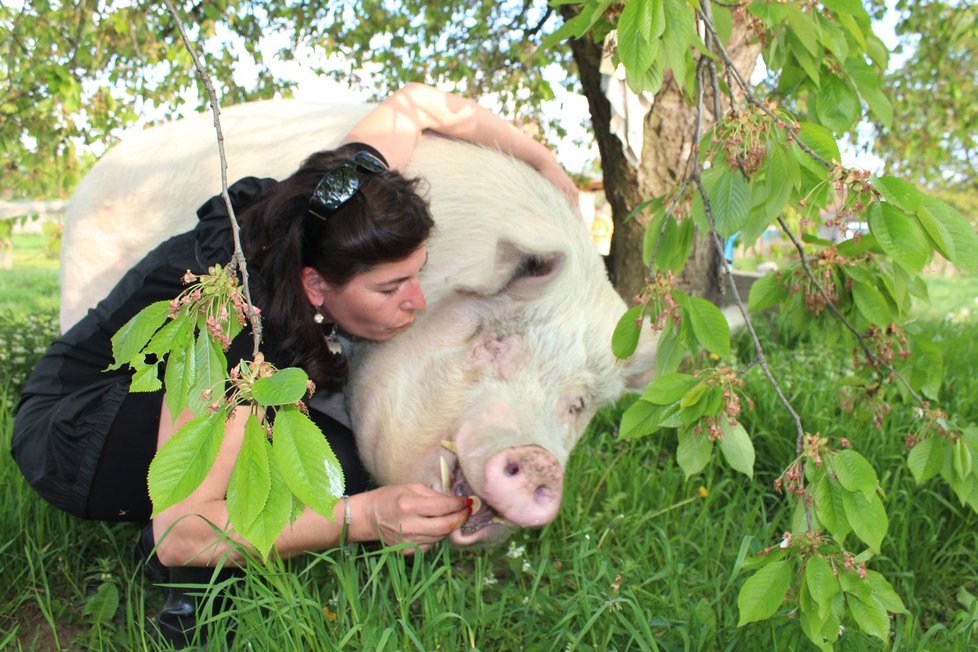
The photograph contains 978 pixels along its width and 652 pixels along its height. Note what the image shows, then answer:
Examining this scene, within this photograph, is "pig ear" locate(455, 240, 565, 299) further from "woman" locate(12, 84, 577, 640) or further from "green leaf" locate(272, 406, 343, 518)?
"green leaf" locate(272, 406, 343, 518)

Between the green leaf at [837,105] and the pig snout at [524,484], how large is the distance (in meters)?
1.14

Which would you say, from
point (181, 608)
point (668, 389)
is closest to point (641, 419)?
point (668, 389)

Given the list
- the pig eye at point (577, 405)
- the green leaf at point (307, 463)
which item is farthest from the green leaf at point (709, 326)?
the pig eye at point (577, 405)

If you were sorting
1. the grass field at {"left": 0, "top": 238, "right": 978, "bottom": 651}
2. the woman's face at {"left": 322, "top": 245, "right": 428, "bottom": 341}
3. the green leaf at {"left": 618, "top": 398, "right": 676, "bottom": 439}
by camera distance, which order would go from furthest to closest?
1. the woman's face at {"left": 322, "top": 245, "right": 428, "bottom": 341}
2. the grass field at {"left": 0, "top": 238, "right": 978, "bottom": 651}
3. the green leaf at {"left": 618, "top": 398, "right": 676, "bottom": 439}

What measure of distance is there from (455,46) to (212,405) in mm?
5018

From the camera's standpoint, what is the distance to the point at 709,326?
1.76 meters

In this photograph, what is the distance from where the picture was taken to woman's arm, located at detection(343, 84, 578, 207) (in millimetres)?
2930

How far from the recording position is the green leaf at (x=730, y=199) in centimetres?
170

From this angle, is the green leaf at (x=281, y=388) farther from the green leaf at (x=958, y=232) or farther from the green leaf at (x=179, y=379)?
the green leaf at (x=958, y=232)

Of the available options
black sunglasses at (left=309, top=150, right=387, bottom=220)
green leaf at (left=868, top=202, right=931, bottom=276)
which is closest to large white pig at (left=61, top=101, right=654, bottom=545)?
black sunglasses at (left=309, top=150, right=387, bottom=220)

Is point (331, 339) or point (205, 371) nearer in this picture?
point (205, 371)

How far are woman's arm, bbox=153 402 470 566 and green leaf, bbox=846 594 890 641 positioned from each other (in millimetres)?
1083

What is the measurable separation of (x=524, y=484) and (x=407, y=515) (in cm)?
33

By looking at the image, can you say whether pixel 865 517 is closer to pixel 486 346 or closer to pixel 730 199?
pixel 730 199
